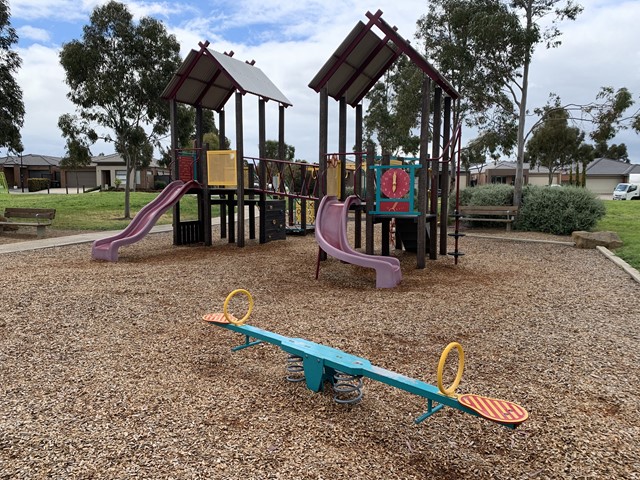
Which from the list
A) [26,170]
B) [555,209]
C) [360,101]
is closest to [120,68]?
[360,101]

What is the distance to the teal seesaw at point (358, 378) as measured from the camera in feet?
8.44

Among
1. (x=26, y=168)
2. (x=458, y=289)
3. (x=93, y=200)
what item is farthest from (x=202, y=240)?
(x=26, y=168)

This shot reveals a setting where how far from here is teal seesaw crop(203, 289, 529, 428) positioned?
2.57 meters

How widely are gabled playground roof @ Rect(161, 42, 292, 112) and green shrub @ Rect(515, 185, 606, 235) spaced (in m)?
8.78

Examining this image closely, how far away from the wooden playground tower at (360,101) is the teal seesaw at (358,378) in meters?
4.86

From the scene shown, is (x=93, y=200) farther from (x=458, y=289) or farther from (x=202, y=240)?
(x=458, y=289)

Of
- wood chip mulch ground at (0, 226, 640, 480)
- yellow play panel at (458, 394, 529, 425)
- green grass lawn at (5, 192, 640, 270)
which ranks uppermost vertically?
green grass lawn at (5, 192, 640, 270)

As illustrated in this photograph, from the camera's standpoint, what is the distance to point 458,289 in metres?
6.85

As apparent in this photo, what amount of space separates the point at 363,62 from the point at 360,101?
1.34m

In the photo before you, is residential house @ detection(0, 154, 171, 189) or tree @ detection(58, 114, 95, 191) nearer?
tree @ detection(58, 114, 95, 191)

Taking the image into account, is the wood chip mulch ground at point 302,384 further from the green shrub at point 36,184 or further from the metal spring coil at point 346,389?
the green shrub at point 36,184

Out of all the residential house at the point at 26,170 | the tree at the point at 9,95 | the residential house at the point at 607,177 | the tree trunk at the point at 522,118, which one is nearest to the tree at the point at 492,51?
the tree trunk at the point at 522,118

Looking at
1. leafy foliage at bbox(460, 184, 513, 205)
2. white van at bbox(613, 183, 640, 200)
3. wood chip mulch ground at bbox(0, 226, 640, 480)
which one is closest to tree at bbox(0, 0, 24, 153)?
wood chip mulch ground at bbox(0, 226, 640, 480)

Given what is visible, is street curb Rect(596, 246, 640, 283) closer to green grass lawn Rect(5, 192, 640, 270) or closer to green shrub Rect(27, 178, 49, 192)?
green grass lawn Rect(5, 192, 640, 270)
